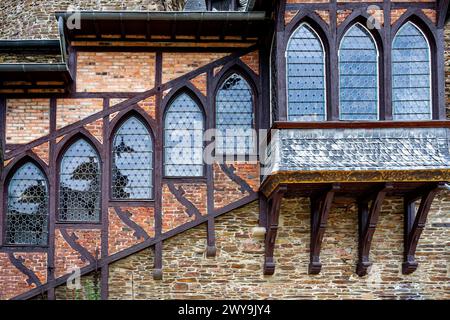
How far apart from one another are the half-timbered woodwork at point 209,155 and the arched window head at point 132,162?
0.9 inches

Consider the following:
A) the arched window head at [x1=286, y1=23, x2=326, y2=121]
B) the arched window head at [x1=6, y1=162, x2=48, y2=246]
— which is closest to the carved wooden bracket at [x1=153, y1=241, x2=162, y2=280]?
the arched window head at [x1=6, y1=162, x2=48, y2=246]

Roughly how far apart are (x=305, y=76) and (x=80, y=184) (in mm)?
3981

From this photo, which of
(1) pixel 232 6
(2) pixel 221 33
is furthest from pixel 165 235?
(1) pixel 232 6

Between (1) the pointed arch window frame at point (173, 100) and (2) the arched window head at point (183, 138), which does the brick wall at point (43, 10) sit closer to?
(1) the pointed arch window frame at point (173, 100)

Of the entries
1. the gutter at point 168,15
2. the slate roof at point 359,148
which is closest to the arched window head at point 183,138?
the gutter at point 168,15

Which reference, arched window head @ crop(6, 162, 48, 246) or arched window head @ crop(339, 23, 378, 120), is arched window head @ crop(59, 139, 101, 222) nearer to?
arched window head @ crop(6, 162, 48, 246)

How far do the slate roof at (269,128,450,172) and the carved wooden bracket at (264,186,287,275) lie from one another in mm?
565

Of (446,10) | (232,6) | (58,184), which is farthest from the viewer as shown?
(232,6)

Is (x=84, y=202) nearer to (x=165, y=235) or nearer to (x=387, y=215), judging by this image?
(x=165, y=235)

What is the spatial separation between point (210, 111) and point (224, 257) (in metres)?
2.37

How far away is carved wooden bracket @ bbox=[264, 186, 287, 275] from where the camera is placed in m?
9.95

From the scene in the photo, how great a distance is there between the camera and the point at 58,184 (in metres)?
10.6

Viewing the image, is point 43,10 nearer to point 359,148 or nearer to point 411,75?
point 359,148

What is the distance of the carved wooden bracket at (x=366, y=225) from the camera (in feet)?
33.1
